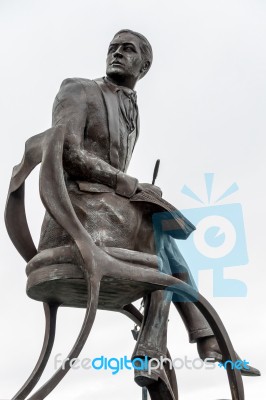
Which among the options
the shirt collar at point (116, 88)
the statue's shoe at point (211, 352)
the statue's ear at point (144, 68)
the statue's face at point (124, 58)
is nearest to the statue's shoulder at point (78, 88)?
the shirt collar at point (116, 88)

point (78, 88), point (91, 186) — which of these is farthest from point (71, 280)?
point (78, 88)

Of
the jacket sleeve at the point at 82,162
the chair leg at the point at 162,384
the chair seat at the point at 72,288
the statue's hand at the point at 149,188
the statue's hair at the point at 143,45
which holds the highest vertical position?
the statue's hair at the point at 143,45

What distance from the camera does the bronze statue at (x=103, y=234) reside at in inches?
252

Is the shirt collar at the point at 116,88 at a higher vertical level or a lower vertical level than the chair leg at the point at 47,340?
higher

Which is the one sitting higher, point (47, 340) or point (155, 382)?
point (47, 340)

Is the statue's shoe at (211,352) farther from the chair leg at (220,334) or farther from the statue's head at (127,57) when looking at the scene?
the statue's head at (127,57)

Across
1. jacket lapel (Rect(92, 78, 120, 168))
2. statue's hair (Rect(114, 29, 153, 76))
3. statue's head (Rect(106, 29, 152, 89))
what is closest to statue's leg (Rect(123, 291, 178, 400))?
jacket lapel (Rect(92, 78, 120, 168))

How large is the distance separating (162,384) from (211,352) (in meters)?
0.62

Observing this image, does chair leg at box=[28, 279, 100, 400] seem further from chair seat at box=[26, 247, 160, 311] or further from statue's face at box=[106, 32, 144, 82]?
statue's face at box=[106, 32, 144, 82]

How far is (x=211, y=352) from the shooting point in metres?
7.06

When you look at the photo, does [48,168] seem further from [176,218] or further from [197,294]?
[197,294]

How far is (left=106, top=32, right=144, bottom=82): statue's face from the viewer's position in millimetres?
7531

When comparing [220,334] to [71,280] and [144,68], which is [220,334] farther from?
[144,68]

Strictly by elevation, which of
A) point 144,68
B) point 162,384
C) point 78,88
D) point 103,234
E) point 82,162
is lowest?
point 162,384
